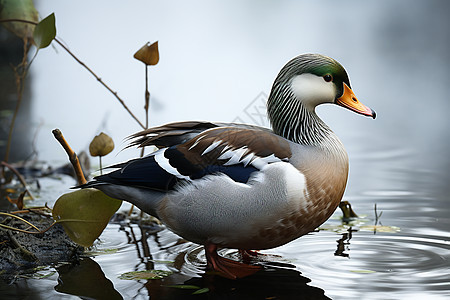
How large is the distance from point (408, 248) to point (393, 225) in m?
0.47

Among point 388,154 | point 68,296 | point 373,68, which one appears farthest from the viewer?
point 373,68

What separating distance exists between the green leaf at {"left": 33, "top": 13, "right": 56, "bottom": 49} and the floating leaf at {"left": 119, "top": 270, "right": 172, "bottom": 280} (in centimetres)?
155

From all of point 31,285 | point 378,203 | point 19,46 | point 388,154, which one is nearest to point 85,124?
point 19,46

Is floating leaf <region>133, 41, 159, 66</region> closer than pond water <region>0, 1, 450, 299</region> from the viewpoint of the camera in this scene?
No

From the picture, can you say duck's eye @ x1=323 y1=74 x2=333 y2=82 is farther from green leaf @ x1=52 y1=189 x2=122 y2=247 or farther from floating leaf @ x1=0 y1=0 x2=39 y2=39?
floating leaf @ x1=0 y1=0 x2=39 y2=39

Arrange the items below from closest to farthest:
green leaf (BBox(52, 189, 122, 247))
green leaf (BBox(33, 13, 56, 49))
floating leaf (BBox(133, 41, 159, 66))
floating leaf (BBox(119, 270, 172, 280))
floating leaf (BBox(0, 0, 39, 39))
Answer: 1. floating leaf (BBox(119, 270, 172, 280))
2. green leaf (BBox(52, 189, 122, 247))
3. green leaf (BBox(33, 13, 56, 49))
4. floating leaf (BBox(133, 41, 159, 66))
5. floating leaf (BBox(0, 0, 39, 39))

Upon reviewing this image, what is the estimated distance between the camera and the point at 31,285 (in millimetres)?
3639

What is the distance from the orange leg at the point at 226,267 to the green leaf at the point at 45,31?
1654 millimetres

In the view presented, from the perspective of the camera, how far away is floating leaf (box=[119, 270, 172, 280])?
3.74 meters

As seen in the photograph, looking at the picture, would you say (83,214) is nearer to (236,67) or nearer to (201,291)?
(201,291)

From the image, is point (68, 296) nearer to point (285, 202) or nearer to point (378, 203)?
point (285, 202)

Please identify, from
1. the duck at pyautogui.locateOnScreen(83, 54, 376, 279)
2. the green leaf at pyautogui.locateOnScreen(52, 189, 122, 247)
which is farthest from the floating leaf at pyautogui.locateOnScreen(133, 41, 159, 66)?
the green leaf at pyautogui.locateOnScreen(52, 189, 122, 247)

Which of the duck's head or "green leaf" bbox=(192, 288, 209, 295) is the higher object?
the duck's head

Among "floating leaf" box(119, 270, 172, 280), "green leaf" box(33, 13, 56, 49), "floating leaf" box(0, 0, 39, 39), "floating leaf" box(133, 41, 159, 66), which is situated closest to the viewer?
"floating leaf" box(119, 270, 172, 280)
